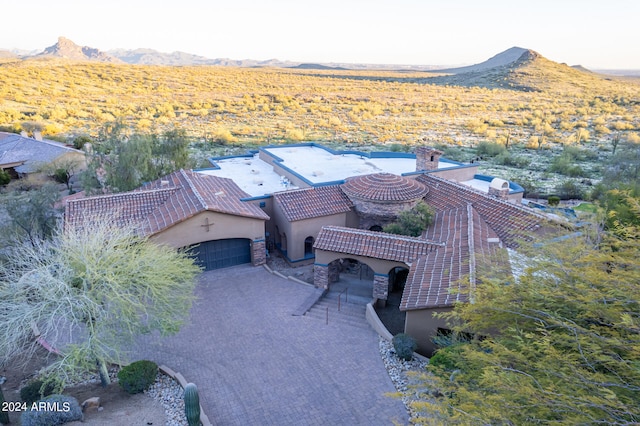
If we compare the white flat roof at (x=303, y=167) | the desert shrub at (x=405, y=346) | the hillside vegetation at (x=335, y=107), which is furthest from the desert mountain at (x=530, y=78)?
the desert shrub at (x=405, y=346)

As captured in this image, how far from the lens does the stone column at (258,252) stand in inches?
931

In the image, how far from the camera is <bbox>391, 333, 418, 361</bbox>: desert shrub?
613 inches

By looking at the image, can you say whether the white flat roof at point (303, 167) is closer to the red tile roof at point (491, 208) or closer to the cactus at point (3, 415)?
the red tile roof at point (491, 208)

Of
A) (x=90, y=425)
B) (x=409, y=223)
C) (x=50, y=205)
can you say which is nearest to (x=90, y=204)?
(x=50, y=205)

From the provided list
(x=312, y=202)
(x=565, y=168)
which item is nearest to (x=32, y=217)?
(x=312, y=202)

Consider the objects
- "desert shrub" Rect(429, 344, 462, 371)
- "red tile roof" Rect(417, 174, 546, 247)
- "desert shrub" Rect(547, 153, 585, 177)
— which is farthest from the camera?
"desert shrub" Rect(547, 153, 585, 177)

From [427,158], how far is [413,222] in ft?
31.0

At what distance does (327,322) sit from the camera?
18656 millimetres

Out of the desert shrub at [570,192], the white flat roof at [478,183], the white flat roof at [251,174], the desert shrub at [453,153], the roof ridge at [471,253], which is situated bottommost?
the desert shrub at [570,192]

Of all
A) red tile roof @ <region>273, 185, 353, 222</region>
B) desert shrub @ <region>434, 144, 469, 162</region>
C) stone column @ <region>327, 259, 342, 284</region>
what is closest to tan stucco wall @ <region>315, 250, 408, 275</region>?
stone column @ <region>327, 259, 342, 284</region>

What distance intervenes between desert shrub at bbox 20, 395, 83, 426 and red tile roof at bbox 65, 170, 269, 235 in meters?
9.54

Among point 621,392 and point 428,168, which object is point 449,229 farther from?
point 621,392

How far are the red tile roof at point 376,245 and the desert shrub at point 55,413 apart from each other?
39.6ft

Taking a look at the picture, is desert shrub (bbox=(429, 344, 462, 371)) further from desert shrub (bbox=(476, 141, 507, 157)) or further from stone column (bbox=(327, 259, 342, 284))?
desert shrub (bbox=(476, 141, 507, 157))
